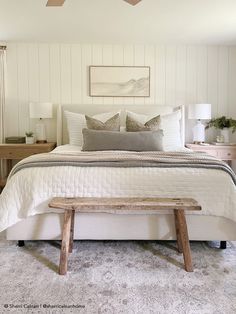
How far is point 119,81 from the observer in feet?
14.7

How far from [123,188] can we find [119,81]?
262 centimetres

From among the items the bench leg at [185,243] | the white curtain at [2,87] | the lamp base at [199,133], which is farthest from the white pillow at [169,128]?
the white curtain at [2,87]

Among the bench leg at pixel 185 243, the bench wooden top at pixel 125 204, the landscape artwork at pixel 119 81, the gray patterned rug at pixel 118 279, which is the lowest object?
the gray patterned rug at pixel 118 279

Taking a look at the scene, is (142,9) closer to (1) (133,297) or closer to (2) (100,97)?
(2) (100,97)

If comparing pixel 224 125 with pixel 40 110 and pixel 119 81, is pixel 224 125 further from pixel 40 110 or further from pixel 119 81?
pixel 40 110

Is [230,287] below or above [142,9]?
below

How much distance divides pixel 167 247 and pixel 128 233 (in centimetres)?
38

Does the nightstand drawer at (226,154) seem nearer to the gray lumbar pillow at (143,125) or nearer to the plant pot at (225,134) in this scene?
the plant pot at (225,134)

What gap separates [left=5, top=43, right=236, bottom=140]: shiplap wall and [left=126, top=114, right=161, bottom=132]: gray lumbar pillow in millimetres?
706

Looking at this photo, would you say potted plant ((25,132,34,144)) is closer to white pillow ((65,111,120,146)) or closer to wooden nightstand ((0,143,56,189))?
wooden nightstand ((0,143,56,189))

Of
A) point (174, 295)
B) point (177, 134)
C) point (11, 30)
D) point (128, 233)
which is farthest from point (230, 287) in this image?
point (11, 30)

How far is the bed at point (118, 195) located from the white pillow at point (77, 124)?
5.35 feet

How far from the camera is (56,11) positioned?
3.20 metres

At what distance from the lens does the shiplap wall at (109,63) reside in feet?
14.6
